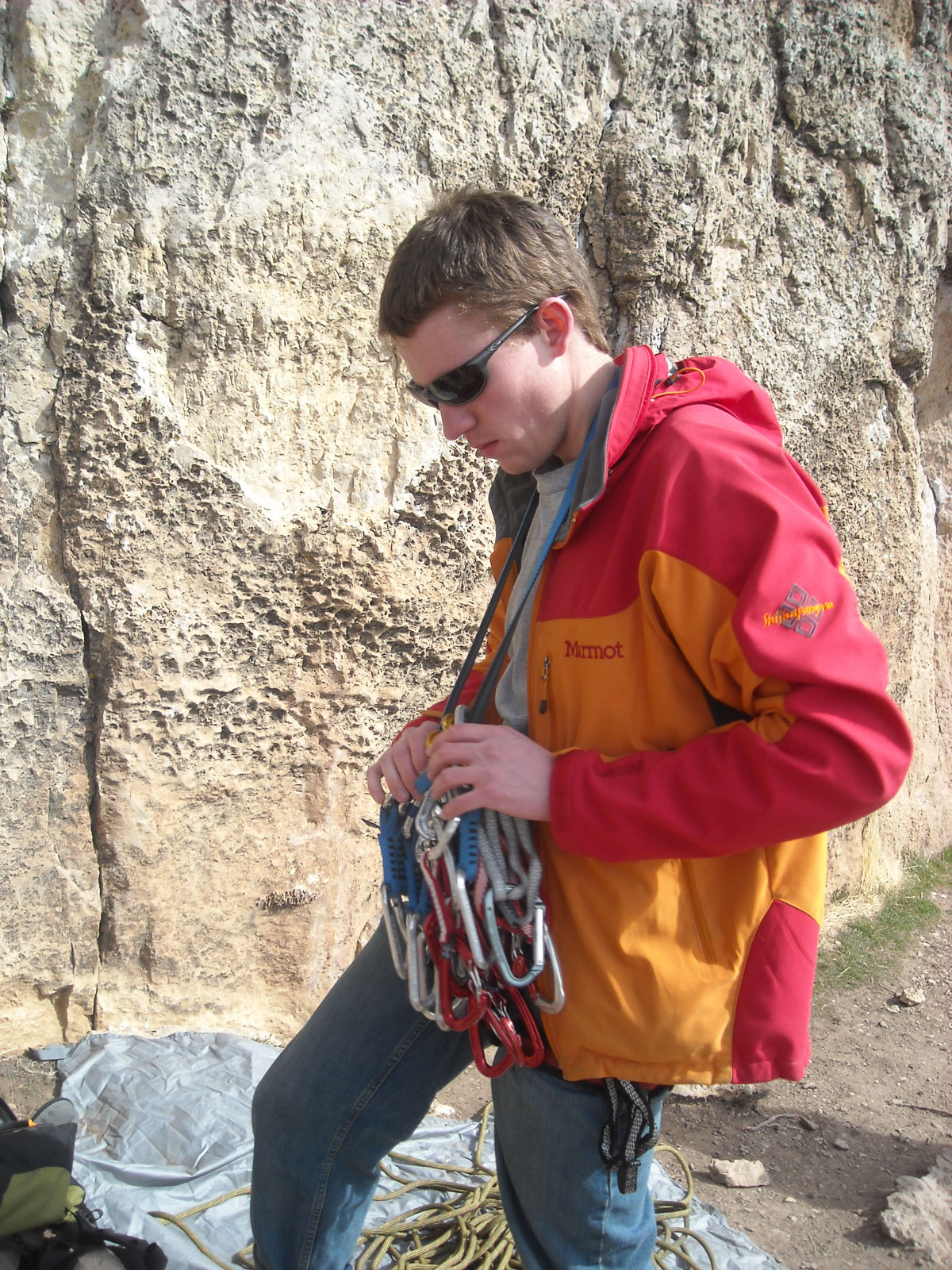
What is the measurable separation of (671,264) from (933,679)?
2.72 m

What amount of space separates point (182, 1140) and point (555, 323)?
6.80 feet

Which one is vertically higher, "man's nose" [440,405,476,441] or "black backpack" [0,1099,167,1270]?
"man's nose" [440,405,476,441]

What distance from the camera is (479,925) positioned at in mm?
1211

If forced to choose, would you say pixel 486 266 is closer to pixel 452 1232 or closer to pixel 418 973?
pixel 418 973

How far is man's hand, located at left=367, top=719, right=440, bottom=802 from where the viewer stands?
1388 millimetres

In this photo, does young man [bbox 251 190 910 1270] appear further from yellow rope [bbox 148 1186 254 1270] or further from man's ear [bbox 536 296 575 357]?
yellow rope [bbox 148 1186 254 1270]

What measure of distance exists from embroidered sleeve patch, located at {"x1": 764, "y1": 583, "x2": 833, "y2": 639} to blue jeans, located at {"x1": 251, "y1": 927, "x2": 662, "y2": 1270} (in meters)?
0.68

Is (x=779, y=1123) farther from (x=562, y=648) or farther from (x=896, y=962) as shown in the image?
(x=562, y=648)

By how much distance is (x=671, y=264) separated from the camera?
3.02 metres

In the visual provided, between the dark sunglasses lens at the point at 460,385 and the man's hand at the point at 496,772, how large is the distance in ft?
1.45

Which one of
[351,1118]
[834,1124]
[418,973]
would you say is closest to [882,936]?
[834,1124]

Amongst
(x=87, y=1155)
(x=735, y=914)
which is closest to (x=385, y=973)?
(x=735, y=914)

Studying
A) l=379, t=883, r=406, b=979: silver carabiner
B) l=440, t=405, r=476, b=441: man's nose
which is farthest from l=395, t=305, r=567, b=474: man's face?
l=379, t=883, r=406, b=979: silver carabiner

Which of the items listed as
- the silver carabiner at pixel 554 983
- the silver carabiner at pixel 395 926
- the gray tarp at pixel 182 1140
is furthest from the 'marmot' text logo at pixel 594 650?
the gray tarp at pixel 182 1140
